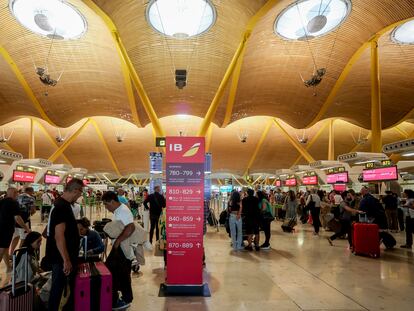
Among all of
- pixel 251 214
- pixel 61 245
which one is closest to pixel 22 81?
pixel 251 214

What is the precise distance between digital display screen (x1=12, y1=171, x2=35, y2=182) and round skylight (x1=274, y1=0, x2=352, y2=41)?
16.0m

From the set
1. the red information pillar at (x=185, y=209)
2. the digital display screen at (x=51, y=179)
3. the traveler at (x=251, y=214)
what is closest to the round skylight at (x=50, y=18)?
the digital display screen at (x=51, y=179)

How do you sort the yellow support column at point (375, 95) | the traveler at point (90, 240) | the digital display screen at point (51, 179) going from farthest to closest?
the digital display screen at point (51, 179) → the yellow support column at point (375, 95) → the traveler at point (90, 240)

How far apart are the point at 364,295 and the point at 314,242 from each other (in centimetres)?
567

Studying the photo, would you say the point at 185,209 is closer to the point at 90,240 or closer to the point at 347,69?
the point at 90,240

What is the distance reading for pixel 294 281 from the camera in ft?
19.7

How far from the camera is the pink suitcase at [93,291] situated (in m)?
3.68

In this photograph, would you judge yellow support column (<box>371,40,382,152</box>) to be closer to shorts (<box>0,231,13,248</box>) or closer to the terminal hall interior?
the terminal hall interior

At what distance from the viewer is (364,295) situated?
518 cm

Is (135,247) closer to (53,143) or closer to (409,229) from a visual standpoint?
(409,229)

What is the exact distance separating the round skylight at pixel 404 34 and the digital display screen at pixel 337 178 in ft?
26.7

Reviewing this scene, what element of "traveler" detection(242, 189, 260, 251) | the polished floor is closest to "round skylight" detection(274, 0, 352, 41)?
"traveler" detection(242, 189, 260, 251)

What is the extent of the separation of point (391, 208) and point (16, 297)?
13723 millimetres

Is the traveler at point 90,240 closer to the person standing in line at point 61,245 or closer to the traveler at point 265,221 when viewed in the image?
the person standing in line at point 61,245
